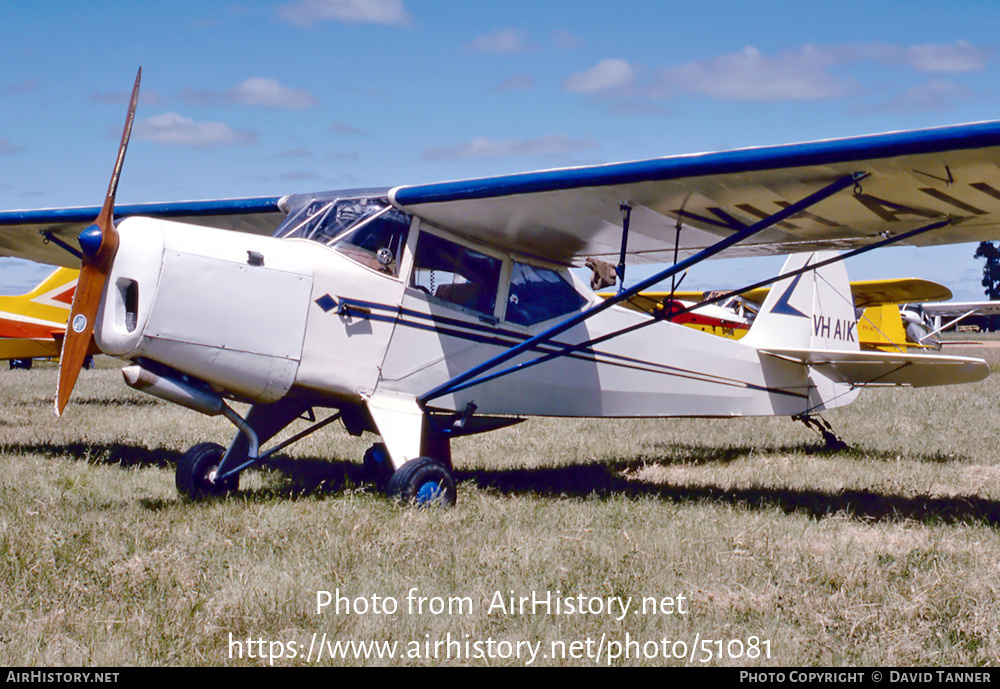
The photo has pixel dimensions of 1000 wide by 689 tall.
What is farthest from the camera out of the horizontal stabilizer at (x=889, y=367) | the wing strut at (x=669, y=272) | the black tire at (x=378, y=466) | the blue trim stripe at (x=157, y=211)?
the horizontal stabilizer at (x=889, y=367)

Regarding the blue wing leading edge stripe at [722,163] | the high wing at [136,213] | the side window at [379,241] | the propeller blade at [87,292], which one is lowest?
the propeller blade at [87,292]

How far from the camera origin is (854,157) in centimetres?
473

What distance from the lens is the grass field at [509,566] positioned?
10.3 ft

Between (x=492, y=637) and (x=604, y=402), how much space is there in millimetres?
4107

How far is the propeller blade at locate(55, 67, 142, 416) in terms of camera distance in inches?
185

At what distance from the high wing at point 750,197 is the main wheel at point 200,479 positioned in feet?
7.49

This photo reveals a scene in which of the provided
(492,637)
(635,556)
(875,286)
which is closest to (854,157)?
(635,556)

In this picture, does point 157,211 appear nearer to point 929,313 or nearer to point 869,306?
point 869,306

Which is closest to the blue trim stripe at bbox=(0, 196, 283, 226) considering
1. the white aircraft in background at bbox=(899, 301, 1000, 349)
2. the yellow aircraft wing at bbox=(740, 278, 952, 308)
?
the yellow aircraft wing at bbox=(740, 278, 952, 308)

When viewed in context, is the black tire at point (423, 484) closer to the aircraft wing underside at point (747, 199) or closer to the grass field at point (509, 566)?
the grass field at point (509, 566)

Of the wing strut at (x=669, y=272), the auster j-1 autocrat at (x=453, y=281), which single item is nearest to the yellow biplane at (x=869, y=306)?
the auster j-1 autocrat at (x=453, y=281)

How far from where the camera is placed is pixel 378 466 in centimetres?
671

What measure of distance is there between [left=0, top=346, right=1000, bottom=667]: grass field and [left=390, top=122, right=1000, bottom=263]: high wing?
6.49 ft

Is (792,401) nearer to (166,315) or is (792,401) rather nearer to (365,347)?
(365,347)
